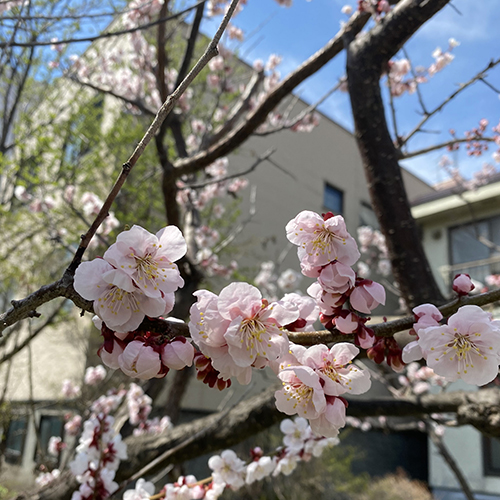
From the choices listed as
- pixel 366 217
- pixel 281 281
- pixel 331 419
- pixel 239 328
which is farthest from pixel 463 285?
pixel 366 217

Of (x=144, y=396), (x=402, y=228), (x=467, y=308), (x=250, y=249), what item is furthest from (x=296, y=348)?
(x=250, y=249)

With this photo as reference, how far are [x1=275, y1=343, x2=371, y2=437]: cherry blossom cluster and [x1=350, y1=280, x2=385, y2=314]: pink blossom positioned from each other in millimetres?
90

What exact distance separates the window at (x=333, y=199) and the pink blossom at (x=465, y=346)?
38.4 feet

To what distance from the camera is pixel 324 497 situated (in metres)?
7.88

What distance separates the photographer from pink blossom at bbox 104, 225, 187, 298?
833 millimetres

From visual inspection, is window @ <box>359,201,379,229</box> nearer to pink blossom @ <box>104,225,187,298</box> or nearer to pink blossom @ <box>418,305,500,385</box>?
pink blossom @ <box>418,305,500,385</box>

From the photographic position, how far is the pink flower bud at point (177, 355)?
33.1 inches

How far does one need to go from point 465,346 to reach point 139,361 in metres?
0.63

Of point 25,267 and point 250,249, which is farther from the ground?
point 250,249

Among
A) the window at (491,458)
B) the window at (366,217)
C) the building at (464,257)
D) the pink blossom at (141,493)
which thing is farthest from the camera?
the window at (366,217)

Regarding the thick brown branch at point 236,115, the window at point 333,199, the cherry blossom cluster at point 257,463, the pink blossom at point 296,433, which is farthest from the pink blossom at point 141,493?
the window at point 333,199

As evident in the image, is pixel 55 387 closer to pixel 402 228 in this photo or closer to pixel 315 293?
pixel 402 228

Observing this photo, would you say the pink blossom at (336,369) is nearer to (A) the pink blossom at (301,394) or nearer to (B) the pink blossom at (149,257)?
(A) the pink blossom at (301,394)

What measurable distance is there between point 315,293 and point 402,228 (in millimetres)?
1295
